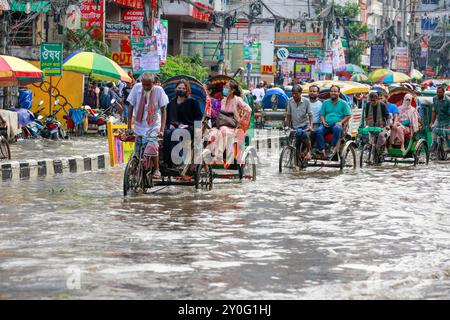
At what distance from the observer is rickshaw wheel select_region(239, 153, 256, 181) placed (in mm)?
16938

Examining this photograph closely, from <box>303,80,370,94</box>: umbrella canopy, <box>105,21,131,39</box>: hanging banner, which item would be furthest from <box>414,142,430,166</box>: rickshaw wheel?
<box>105,21,131,39</box>: hanging banner

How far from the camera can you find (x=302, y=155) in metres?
19.4

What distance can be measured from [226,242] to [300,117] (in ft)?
31.3

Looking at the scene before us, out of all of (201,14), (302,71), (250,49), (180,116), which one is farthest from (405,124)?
(302,71)

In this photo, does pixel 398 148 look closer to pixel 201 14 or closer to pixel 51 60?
pixel 51 60

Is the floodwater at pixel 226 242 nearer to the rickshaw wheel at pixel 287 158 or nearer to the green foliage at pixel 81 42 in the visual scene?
the rickshaw wheel at pixel 287 158

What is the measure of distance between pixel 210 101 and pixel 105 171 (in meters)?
3.85

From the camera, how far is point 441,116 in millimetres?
24031

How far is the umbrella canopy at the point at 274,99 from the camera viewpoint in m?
Answer: 38.6

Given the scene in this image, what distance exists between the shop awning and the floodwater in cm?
1644

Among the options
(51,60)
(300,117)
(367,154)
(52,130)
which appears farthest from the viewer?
(52,130)

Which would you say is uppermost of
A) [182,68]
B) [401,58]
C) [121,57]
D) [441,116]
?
[401,58]

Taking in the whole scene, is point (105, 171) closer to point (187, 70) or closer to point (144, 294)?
point (144, 294)
